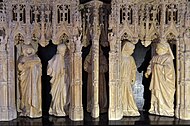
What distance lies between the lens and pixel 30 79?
4.58 m

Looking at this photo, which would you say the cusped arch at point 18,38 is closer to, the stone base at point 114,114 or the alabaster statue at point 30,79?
the alabaster statue at point 30,79

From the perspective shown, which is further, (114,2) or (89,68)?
(89,68)

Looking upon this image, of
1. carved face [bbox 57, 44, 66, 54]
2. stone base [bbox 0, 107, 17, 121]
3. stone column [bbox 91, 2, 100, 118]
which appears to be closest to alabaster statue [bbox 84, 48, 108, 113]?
stone column [bbox 91, 2, 100, 118]

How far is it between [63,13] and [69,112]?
1185 mm

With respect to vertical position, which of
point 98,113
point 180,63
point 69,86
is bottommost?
point 98,113

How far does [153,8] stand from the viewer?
4.57 meters

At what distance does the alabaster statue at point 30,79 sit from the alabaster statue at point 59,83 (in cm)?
16

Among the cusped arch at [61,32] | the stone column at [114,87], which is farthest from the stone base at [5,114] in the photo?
the stone column at [114,87]

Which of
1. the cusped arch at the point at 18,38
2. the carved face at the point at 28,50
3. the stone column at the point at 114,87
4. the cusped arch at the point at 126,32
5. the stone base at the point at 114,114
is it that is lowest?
the stone base at the point at 114,114

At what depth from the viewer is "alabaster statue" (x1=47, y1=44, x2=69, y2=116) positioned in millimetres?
4594

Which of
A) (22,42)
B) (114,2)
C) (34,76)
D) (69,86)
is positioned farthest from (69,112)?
(114,2)

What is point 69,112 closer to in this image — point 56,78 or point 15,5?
point 56,78

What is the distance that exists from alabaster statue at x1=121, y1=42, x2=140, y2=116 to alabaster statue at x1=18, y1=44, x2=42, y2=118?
3.36 ft

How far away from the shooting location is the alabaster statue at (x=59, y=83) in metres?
4.59
